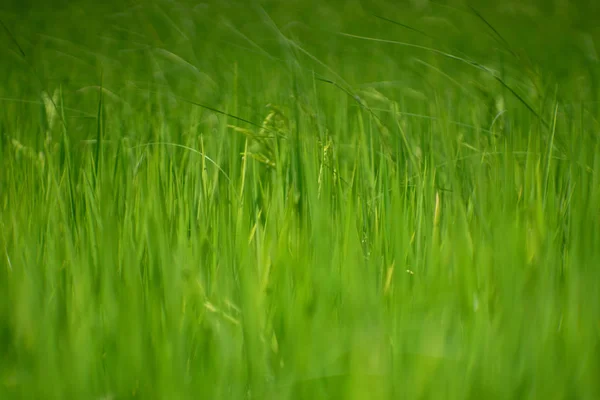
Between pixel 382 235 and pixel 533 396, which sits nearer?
pixel 533 396

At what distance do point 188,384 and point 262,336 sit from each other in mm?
96

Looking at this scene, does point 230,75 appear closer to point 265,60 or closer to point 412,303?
point 265,60

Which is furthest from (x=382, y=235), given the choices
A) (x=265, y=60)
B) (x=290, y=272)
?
(x=265, y=60)

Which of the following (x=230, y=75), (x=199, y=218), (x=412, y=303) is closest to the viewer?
(x=412, y=303)

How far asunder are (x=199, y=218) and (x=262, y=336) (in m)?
0.45

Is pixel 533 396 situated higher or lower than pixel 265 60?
lower

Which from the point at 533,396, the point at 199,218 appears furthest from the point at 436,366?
the point at 199,218

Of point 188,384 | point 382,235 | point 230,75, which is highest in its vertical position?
point 230,75

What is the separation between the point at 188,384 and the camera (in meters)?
0.67

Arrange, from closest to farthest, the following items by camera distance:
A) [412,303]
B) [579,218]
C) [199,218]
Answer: [412,303]
[579,218]
[199,218]

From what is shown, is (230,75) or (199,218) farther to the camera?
(230,75)

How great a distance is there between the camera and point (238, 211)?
1.01 meters

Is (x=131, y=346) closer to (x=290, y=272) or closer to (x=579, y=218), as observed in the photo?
(x=290, y=272)

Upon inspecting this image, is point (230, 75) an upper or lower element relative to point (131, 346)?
upper
